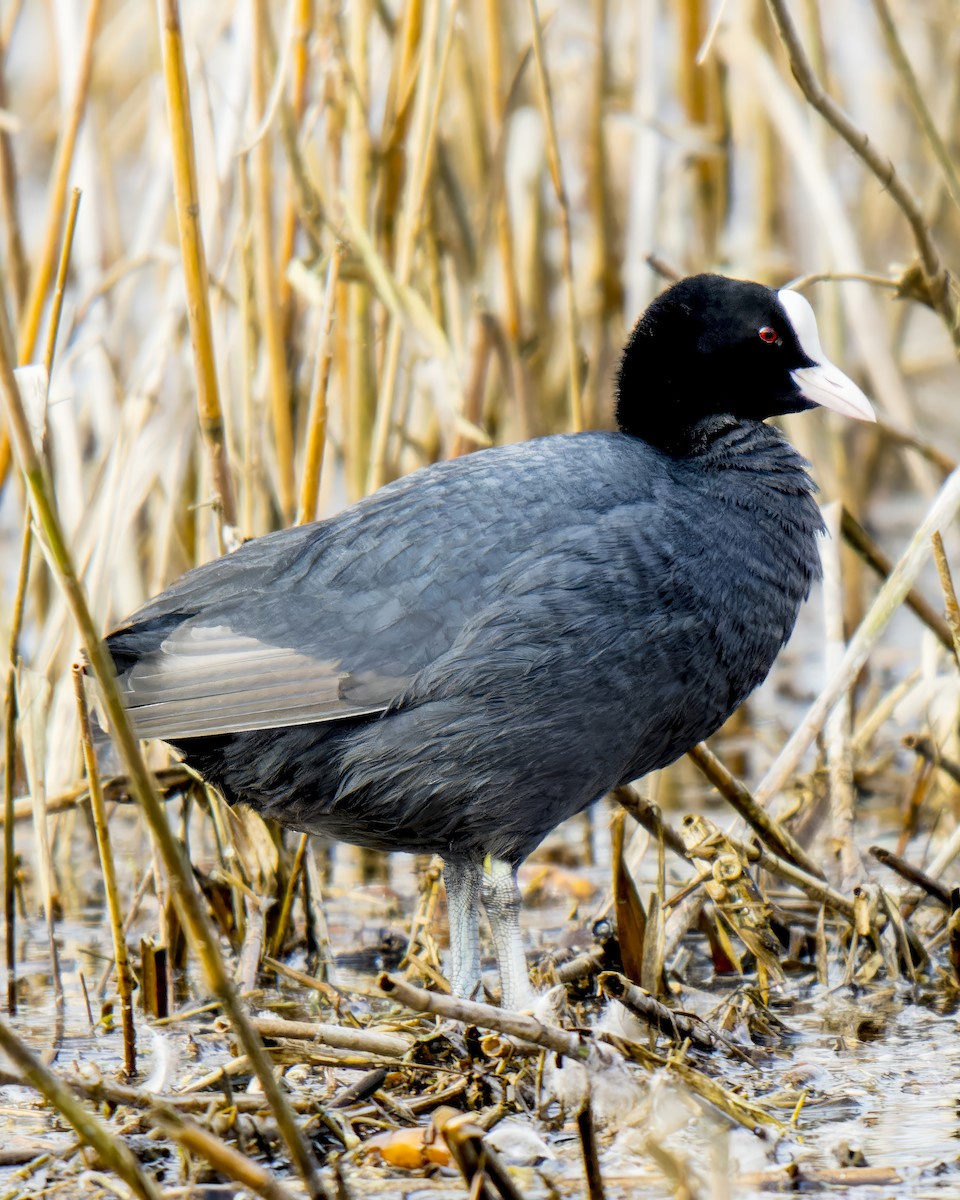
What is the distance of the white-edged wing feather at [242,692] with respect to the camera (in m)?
2.52

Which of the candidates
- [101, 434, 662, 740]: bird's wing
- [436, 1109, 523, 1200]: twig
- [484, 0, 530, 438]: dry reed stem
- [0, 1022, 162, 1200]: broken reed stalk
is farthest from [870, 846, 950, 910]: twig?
[484, 0, 530, 438]: dry reed stem

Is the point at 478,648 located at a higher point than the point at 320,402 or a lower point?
lower

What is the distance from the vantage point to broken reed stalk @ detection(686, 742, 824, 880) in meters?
2.72

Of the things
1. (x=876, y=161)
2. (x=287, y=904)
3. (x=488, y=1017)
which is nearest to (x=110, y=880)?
(x=287, y=904)

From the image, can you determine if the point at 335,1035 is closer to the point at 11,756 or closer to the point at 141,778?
the point at 141,778

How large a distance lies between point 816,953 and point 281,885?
0.97m

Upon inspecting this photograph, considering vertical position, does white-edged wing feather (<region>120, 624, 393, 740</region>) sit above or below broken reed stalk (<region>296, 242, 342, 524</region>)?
below

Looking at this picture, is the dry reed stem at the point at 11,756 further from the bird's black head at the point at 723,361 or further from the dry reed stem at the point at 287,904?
the bird's black head at the point at 723,361

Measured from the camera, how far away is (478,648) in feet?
8.13

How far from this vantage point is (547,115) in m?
3.24

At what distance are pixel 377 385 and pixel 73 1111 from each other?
242cm

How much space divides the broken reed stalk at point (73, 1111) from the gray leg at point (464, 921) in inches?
47.4

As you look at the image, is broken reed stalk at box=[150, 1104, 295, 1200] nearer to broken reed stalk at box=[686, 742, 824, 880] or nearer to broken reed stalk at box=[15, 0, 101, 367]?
broken reed stalk at box=[686, 742, 824, 880]

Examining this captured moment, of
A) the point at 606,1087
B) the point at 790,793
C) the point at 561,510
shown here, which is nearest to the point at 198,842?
the point at 790,793
